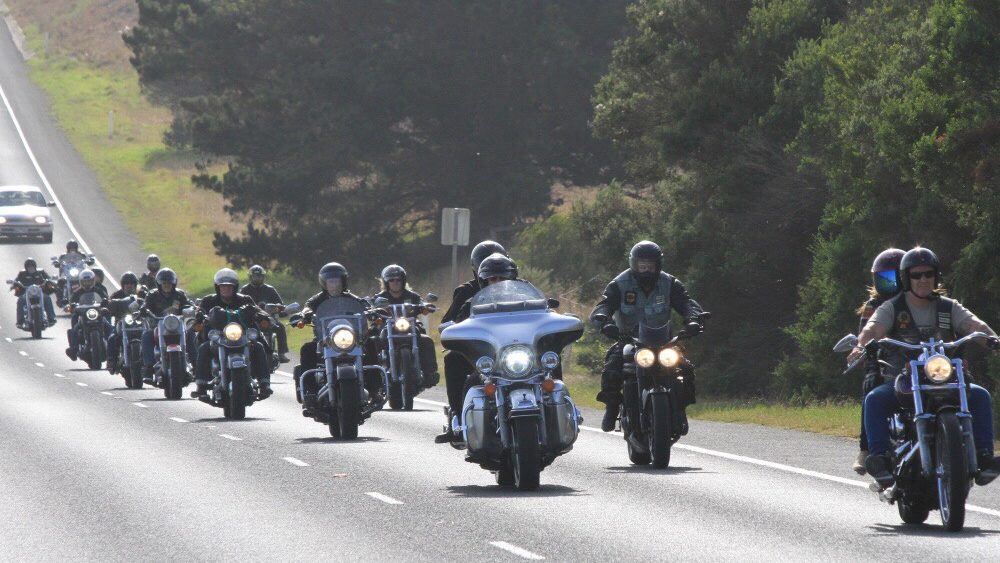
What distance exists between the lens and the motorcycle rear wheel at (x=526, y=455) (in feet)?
44.1

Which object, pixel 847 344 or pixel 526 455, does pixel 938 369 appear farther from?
pixel 526 455

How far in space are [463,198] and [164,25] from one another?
12.5 m

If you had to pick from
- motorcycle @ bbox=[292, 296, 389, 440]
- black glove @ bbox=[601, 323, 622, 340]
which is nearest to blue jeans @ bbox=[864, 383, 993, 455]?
black glove @ bbox=[601, 323, 622, 340]

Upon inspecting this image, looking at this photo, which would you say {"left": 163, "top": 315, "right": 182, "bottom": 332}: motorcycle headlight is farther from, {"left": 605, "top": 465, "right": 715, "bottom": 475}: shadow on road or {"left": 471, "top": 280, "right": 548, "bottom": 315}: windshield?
{"left": 471, "top": 280, "right": 548, "bottom": 315}: windshield

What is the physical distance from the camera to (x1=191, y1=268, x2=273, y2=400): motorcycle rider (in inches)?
885

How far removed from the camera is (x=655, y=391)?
15.1 m

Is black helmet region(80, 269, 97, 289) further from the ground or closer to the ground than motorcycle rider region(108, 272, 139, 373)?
further from the ground

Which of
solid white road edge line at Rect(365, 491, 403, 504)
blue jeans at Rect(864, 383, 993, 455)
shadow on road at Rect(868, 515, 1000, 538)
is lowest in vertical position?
shadow on road at Rect(868, 515, 1000, 538)

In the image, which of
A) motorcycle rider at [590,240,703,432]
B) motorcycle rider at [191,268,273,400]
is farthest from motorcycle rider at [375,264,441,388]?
motorcycle rider at [590,240,703,432]

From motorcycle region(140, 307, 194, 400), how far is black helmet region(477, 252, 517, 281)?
42.7 ft

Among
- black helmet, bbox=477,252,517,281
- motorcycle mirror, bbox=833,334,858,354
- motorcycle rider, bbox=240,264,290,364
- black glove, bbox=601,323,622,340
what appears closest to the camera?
motorcycle mirror, bbox=833,334,858,354

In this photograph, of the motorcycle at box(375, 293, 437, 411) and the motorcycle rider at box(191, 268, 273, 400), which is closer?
the motorcycle rider at box(191, 268, 273, 400)

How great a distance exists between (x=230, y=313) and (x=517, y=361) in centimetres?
942

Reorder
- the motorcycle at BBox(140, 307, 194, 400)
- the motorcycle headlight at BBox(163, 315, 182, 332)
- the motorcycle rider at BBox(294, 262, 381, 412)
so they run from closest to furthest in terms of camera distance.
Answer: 1. the motorcycle rider at BBox(294, 262, 381, 412)
2. the motorcycle headlight at BBox(163, 315, 182, 332)
3. the motorcycle at BBox(140, 307, 194, 400)
